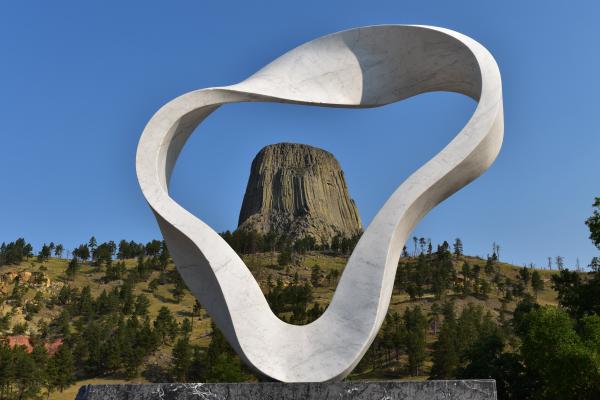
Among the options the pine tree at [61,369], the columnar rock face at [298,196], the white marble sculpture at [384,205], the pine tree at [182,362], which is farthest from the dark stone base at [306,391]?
the columnar rock face at [298,196]

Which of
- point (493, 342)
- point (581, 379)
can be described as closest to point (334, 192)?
point (493, 342)

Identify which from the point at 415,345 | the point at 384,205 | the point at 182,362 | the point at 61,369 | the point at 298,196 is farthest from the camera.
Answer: the point at 298,196

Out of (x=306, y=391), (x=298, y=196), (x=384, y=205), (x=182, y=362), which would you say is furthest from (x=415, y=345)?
(x=298, y=196)

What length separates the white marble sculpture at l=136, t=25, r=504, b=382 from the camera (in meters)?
9.80

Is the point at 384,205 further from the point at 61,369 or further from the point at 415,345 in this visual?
the point at 61,369

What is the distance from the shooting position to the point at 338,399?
7617 mm

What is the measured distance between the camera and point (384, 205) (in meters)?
10.6

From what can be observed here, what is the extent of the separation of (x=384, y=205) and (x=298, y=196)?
126 metres

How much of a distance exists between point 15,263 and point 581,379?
8606 centimetres

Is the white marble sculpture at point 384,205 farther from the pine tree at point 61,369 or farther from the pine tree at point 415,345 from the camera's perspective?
the pine tree at point 415,345

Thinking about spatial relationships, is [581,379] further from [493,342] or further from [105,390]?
[105,390]

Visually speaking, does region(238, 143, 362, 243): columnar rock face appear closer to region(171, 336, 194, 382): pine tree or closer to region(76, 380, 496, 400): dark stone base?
region(171, 336, 194, 382): pine tree

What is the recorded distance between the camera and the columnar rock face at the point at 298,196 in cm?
13225

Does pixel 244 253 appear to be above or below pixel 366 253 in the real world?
above
